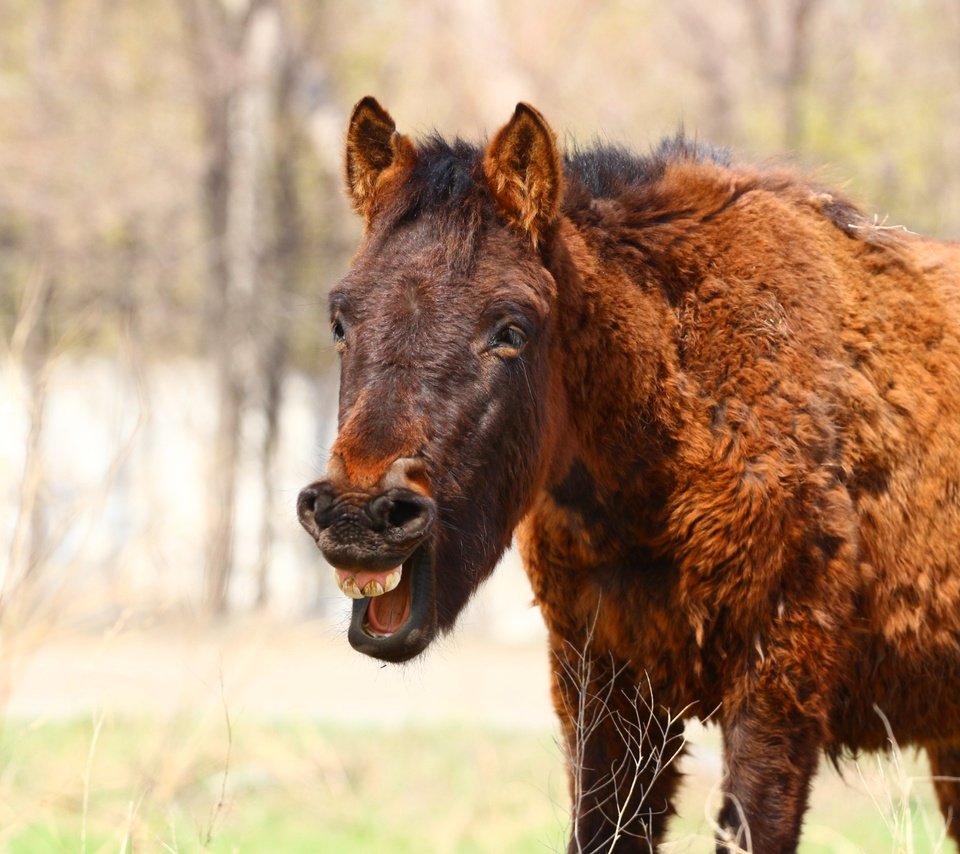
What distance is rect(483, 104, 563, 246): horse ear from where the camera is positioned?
416cm

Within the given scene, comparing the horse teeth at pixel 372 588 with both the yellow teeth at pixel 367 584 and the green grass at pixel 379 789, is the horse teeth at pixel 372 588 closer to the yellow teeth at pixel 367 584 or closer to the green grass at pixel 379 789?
the yellow teeth at pixel 367 584

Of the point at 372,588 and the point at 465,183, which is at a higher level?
the point at 465,183

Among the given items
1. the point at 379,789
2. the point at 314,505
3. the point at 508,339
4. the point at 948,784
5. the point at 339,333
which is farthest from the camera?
the point at 379,789

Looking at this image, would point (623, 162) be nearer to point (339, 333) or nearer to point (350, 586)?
point (339, 333)

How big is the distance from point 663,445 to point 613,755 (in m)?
1.06

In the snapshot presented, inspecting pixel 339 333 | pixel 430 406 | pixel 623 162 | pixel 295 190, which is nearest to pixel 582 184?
pixel 623 162

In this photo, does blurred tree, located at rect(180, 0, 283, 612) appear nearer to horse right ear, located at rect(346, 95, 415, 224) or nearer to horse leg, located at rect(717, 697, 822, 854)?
horse right ear, located at rect(346, 95, 415, 224)

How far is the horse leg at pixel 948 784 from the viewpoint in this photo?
226 inches

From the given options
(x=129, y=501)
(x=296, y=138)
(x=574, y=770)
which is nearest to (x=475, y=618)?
(x=129, y=501)

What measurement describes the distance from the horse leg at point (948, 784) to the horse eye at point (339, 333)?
310 cm

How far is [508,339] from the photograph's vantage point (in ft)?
13.1

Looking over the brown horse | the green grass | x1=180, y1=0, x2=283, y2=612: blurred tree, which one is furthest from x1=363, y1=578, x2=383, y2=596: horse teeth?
x1=180, y1=0, x2=283, y2=612: blurred tree

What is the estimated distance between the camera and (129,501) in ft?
74.4

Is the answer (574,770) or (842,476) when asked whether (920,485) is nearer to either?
(842,476)
